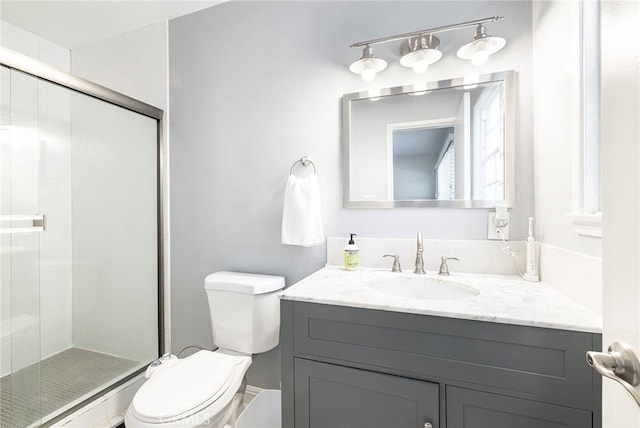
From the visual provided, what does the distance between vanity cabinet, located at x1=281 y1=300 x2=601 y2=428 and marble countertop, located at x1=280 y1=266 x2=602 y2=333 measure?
2 centimetres

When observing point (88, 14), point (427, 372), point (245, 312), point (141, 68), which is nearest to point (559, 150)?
point (427, 372)

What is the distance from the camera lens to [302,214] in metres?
1.47

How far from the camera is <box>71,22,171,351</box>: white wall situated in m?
1.91

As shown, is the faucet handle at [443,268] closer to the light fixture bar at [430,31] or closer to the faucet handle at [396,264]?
the faucet handle at [396,264]

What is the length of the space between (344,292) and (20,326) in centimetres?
167

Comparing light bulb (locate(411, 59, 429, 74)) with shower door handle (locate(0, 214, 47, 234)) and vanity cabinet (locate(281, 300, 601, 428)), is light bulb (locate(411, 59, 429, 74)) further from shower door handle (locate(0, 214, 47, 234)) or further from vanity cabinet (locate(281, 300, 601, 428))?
shower door handle (locate(0, 214, 47, 234))

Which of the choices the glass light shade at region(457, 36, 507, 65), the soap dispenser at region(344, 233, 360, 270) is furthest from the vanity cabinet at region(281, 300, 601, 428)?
the glass light shade at region(457, 36, 507, 65)

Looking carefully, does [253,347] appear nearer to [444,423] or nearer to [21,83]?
[444,423]

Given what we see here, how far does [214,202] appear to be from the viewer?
5.85 ft

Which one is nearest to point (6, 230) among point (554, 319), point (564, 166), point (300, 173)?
point (300, 173)

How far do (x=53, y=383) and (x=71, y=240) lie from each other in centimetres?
79

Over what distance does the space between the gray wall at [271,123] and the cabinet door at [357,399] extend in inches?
25.3

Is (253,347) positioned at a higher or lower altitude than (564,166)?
lower

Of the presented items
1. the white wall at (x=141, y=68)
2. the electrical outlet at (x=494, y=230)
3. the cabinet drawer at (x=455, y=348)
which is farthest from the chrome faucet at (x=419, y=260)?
the white wall at (x=141, y=68)
